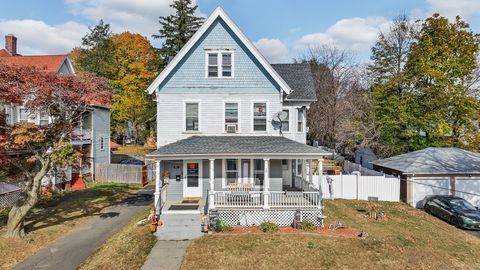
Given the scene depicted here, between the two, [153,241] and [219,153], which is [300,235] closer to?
[219,153]

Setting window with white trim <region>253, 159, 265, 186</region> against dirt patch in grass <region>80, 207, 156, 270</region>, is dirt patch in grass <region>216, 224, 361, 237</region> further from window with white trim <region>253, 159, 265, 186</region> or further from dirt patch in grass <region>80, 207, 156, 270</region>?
window with white trim <region>253, 159, 265, 186</region>

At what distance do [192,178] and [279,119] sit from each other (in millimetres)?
6065

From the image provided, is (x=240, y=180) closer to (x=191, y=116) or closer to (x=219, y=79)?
(x=191, y=116)

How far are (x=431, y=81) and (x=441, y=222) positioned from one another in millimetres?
15474

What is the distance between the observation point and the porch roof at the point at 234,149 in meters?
15.6

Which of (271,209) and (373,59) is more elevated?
(373,59)

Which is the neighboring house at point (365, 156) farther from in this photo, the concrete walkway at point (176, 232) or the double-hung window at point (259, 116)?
the concrete walkway at point (176, 232)

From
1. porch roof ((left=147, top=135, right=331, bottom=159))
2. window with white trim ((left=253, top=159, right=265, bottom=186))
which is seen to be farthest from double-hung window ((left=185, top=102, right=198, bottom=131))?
window with white trim ((left=253, top=159, right=265, bottom=186))

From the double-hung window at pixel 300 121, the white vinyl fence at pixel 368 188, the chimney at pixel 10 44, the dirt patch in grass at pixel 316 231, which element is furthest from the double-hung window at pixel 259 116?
the chimney at pixel 10 44

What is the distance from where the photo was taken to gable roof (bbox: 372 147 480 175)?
22.2 metres

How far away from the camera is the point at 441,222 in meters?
18.6

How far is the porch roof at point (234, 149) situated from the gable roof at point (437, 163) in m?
10.4

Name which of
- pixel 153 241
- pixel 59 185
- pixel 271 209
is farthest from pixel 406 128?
pixel 59 185

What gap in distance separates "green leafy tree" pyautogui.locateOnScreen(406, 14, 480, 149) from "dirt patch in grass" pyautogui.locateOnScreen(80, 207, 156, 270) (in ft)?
83.2
